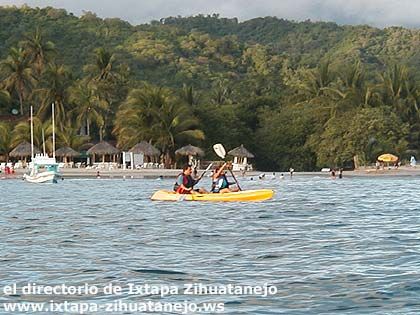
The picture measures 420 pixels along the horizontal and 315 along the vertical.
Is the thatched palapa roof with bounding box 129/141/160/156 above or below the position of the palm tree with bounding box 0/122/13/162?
below

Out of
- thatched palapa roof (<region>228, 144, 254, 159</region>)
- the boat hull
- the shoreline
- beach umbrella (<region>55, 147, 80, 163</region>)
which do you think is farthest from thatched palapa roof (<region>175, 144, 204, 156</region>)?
the boat hull

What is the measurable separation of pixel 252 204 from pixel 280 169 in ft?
128

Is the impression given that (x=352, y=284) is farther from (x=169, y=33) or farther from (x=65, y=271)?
(x=169, y=33)

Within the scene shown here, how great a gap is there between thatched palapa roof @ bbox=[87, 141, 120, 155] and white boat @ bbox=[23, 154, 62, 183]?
8207 mm

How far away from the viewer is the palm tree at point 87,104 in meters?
65.9

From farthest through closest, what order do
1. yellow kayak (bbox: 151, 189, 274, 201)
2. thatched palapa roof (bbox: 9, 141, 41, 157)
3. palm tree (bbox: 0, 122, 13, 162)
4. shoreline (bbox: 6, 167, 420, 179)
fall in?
1. palm tree (bbox: 0, 122, 13, 162)
2. thatched palapa roof (bbox: 9, 141, 41, 157)
3. shoreline (bbox: 6, 167, 420, 179)
4. yellow kayak (bbox: 151, 189, 274, 201)

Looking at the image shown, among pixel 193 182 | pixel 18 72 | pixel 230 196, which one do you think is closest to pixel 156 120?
pixel 18 72

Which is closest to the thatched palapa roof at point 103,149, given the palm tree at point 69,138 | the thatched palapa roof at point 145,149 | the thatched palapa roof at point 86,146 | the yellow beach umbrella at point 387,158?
the palm tree at point 69,138

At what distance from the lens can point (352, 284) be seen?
1335cm

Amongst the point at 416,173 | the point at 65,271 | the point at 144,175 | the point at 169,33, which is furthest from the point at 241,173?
the point at 169,33

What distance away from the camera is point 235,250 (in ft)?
57.1

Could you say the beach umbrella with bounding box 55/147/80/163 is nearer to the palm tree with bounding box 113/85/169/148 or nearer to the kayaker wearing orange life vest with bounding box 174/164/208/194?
the palm tree with bounding box 113/85/169/148

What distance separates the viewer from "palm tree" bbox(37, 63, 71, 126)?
67688 mm

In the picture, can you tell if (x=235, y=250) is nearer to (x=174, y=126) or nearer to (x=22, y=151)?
(x=174, y=126)
